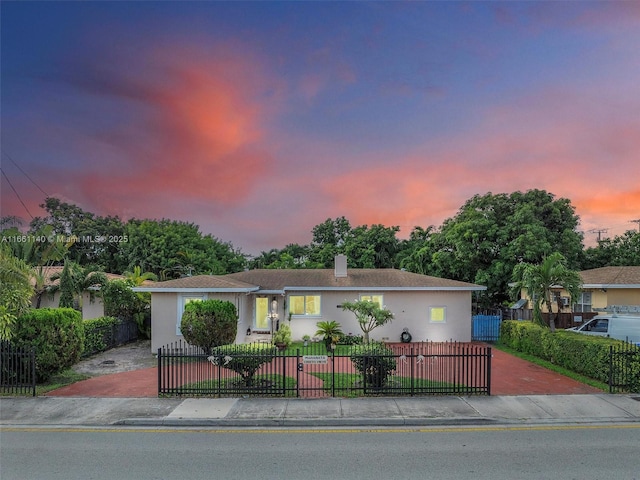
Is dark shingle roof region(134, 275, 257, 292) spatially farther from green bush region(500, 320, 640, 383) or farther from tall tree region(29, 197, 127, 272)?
tall tree region(29, 197, 127, 272)

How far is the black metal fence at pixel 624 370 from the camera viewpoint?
1176 centimetres

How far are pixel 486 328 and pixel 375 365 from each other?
46.7 ft

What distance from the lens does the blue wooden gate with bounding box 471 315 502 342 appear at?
908 inches

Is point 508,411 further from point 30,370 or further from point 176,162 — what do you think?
point 176,162

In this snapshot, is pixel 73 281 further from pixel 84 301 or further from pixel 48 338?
pixel 48 338

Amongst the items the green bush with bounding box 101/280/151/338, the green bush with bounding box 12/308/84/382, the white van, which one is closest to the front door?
the green bush with bounding box 101/280/151/338

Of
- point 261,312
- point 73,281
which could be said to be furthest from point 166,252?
point 261,312

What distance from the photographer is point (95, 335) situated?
18594 mm

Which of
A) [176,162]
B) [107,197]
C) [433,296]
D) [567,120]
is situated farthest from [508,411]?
[107,197]

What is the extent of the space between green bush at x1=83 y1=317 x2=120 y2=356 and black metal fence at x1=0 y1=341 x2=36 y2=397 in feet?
18.1

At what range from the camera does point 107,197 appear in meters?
36.8

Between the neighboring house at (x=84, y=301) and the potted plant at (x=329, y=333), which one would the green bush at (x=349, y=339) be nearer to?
the potted plant at (x=329, y=333)

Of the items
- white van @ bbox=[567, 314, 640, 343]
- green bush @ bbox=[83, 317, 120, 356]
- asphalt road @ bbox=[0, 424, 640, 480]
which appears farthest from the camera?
green bush @ bbox=[83, 317, 120, 356]

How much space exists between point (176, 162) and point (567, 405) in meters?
22.1
